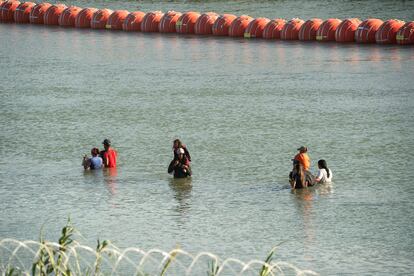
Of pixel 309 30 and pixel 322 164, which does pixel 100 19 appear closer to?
pixel 309 30

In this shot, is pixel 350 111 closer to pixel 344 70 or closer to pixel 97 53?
→ pixel 344 70

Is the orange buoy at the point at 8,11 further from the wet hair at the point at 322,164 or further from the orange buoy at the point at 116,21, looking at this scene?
the wet hair at the point at 322,164

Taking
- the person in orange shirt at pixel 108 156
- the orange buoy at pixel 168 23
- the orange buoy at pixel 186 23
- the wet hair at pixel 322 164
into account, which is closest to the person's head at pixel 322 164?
the wet hair at pixel 322 164

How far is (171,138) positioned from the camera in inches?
1321

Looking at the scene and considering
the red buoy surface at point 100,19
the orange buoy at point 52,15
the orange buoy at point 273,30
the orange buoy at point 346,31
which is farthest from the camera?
the orange buoy at point 52,15

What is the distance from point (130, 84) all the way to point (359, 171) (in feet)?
62.0

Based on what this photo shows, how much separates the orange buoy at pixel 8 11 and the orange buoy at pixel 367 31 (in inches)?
973

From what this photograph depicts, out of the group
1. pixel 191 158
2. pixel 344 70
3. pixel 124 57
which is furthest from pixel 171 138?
pixel 124 57

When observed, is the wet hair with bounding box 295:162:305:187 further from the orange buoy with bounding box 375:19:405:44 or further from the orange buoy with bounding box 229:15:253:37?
the orange buoy with bounding box 229:15:253:37

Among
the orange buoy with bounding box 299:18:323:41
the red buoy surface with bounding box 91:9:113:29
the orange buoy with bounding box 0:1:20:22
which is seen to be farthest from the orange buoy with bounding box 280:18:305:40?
the orange buoy with bounding box 0:1:20:22

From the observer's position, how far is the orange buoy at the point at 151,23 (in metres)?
62.2

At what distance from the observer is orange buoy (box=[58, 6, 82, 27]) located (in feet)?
215

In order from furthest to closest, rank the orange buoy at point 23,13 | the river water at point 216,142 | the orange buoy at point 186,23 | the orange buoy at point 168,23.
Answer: the orange buoy at point 23,13
the orange buoy at point 168,23
the orange buoy at point 186,23
the river water at point 216,142

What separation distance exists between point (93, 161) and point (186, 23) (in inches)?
1305
